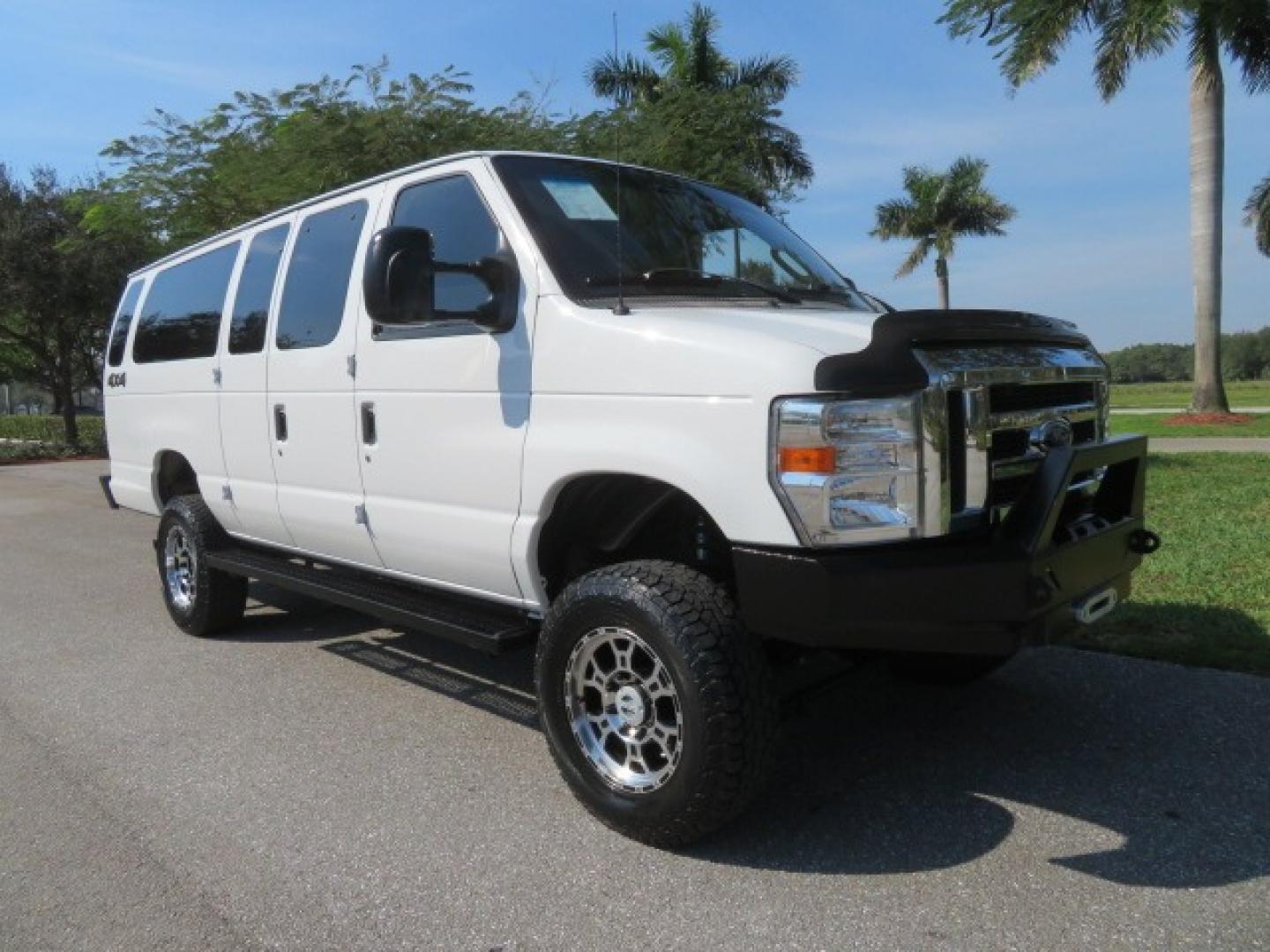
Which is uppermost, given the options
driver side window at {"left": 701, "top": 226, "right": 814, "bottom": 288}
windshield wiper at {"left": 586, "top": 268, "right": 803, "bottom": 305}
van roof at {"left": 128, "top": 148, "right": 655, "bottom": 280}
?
van roof at {"left": 128, "top": 148, "right": 655, "bottom": 280}

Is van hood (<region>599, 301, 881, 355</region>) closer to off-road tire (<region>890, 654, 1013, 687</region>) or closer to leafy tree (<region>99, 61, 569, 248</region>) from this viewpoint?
off-road tire (<region>890, 654, 1013, 687</region>)

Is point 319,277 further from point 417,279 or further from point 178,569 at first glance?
point 178,569

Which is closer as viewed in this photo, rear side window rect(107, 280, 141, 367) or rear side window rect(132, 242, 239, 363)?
rear side window rect(132, 242, 239, 363)

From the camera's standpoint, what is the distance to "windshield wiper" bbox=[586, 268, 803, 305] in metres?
3.62

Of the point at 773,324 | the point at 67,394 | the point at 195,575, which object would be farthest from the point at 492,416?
the point at 67,394

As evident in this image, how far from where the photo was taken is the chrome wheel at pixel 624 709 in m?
3.23

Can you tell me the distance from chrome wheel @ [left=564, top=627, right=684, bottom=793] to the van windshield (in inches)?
47.6

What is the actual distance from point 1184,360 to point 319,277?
306 ft

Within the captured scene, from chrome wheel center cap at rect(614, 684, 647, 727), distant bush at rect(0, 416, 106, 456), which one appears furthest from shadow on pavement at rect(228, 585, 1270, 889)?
distant bush at rect(0, 416, 106, 456)

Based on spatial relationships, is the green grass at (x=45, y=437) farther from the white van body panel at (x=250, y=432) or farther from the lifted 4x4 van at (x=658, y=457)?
the lifted 4x4 van at (x=658, y=457)

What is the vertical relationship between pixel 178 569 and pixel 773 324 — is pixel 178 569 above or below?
below

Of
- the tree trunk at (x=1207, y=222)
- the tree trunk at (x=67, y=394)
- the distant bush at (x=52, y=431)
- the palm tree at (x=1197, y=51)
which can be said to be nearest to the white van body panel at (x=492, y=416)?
the palm tree at (x=1197, y=51)

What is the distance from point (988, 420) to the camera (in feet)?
10.1

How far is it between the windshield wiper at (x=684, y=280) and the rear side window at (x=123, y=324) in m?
4.71
